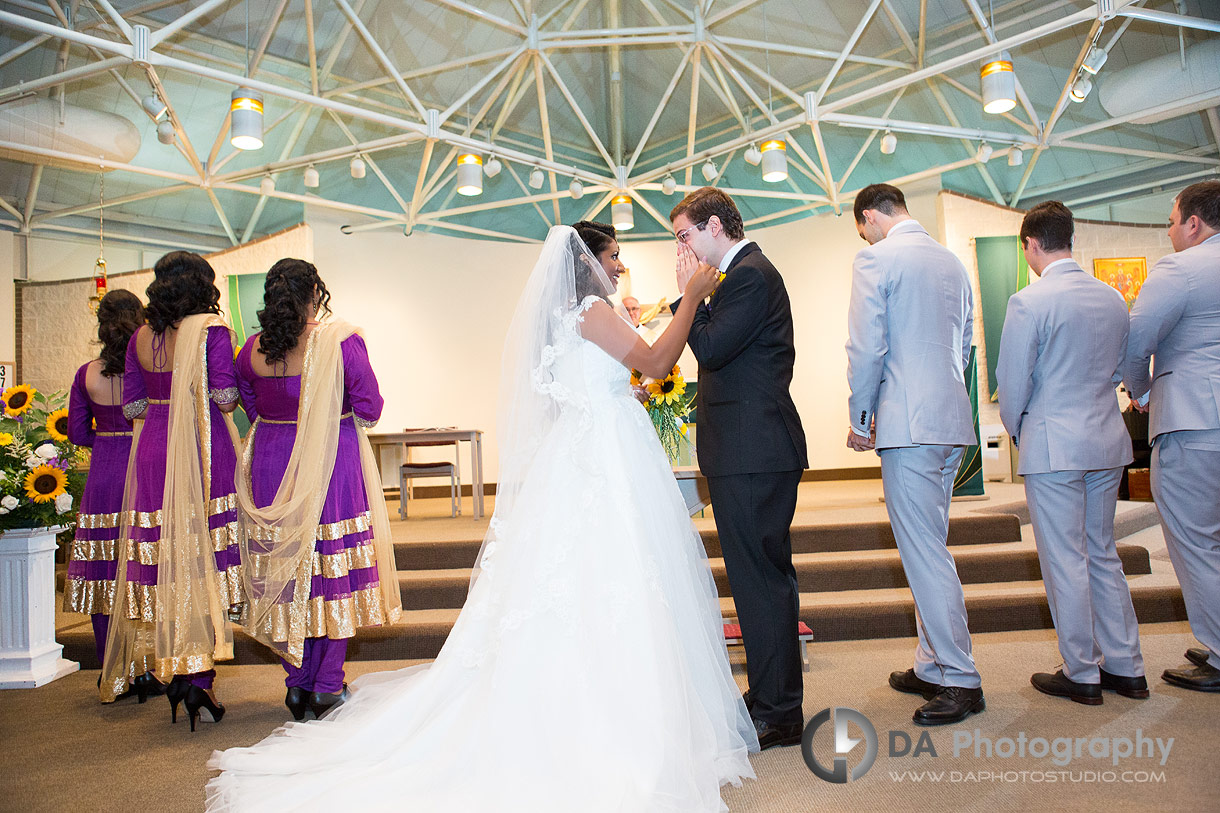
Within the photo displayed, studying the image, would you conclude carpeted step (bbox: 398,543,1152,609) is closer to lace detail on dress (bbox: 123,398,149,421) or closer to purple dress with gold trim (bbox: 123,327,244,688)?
purple dress with gold trim (bbox: 123,327,244,688)

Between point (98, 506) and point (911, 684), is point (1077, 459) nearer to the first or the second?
point (911, 684)

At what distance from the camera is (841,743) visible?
2.71 metres

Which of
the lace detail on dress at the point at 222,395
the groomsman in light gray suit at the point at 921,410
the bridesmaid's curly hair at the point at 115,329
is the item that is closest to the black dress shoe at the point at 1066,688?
the groomsman in light gray suit at the point at 921,410

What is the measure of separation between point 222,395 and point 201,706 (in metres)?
1.29

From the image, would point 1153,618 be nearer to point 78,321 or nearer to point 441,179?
point 441,179

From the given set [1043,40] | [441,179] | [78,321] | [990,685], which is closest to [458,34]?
[441,179]

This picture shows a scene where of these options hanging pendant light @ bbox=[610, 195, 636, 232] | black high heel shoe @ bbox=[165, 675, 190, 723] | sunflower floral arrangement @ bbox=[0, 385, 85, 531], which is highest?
hanging pendant light @ bbox=[610, 195, 636, 232]

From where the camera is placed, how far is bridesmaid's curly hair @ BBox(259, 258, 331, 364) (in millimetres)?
3234

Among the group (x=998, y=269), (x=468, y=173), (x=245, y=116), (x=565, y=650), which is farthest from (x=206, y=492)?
(x=998, y=269)

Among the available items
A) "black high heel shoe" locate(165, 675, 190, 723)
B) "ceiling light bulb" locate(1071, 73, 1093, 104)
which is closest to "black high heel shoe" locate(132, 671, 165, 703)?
"black high heel shoe" locate(165, 675, 190, 723)

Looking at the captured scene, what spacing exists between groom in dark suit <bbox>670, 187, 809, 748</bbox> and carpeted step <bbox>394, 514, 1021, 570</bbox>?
2522mm

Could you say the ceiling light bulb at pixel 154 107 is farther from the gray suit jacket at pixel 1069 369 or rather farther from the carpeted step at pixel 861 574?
the gray suit jacket at pixel 1069 369

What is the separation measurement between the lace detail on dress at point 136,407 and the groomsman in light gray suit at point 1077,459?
357 cm

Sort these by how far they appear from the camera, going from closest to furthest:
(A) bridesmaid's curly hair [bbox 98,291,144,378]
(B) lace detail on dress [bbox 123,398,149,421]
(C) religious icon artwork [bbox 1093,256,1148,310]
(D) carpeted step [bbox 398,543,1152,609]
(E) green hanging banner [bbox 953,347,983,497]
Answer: (B) lace detail on dress [bbox 123,398,149,421] → (A) bridesmaid's curly hair [bbox 98,291,144,378] → (D) carpeted step [bbox 398,543,1152,609] → (E) green hanging banner [bbox 953,347,983,497] → (C) religious icon artwork [bbox 1093,256,1148,310]
